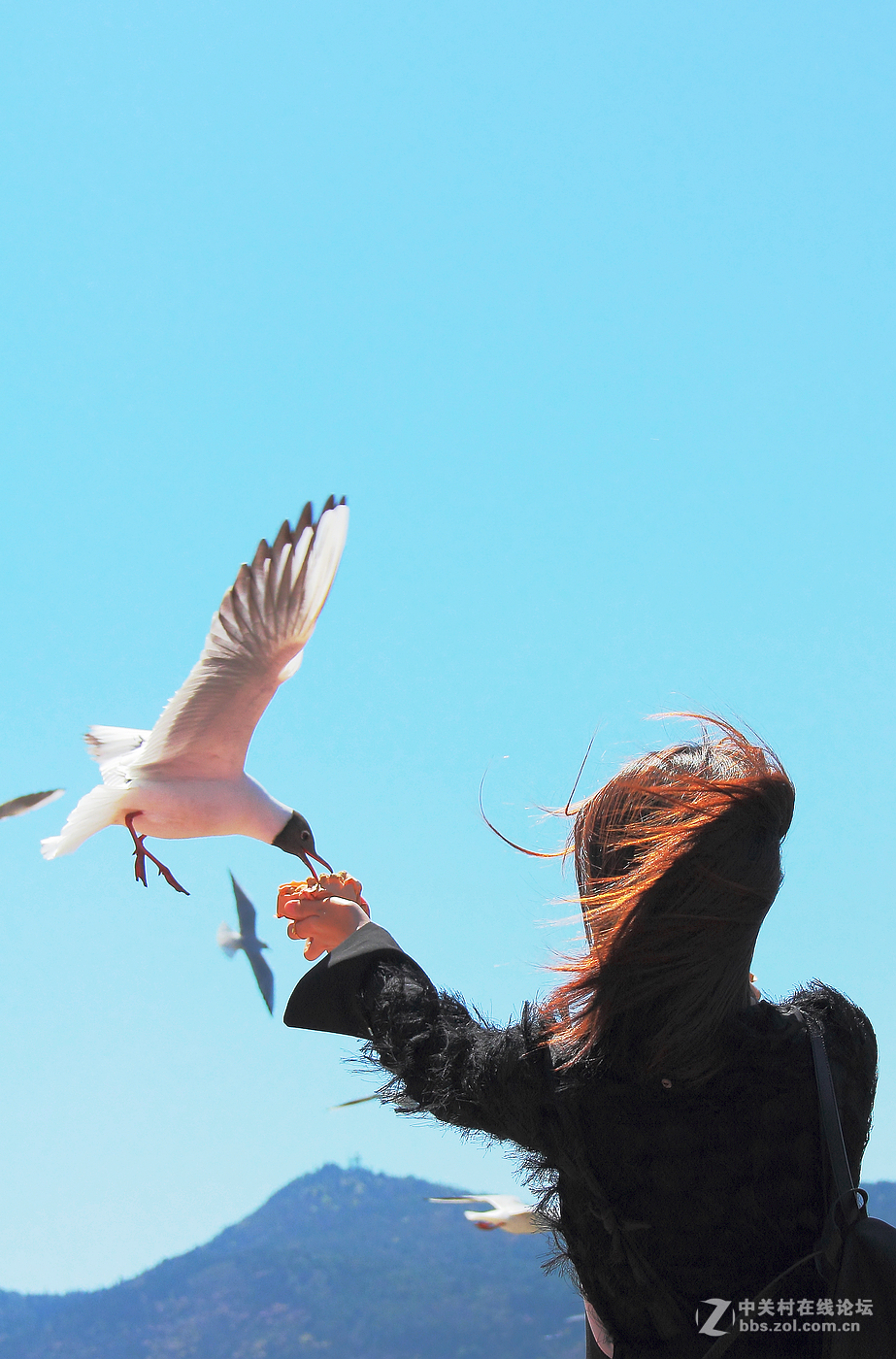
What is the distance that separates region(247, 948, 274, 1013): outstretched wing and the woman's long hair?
5.13 ft

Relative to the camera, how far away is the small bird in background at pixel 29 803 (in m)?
1.36

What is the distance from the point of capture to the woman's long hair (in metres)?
0.74

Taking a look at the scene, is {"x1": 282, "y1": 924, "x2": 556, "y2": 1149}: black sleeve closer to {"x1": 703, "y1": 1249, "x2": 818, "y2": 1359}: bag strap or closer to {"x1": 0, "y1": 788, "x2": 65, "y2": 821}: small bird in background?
{"x1": 703, "y1": 1249, "x2": 818, "y2": 1359}: bag strap

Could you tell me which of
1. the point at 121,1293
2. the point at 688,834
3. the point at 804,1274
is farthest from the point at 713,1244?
the point at 121,1293

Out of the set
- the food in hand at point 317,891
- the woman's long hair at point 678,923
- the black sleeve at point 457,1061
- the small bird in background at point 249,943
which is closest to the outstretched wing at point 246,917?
the small bird in background at point 249,943

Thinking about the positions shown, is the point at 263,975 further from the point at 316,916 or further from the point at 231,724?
the point at 316,916

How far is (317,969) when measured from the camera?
0.90 meters

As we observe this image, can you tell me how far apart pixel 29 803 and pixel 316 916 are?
60 centimetres

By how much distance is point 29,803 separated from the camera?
1.39m

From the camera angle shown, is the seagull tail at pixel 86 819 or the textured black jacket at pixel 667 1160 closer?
the textured black jacket at pixel 667 1160

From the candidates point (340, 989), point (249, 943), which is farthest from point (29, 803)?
point (249, 943)

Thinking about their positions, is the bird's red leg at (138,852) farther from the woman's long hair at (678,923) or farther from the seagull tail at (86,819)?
the woman's long hair at (678,923)

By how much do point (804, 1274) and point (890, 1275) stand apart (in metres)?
0.08

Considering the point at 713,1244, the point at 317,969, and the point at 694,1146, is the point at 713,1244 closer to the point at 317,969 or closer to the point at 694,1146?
the point at 694,1146
